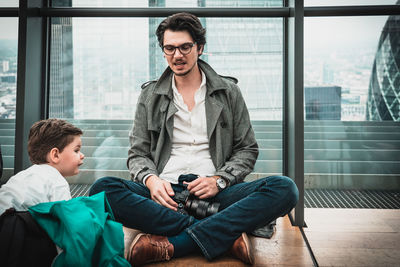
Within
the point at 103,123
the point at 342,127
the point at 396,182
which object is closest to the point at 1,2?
the point at 103,123

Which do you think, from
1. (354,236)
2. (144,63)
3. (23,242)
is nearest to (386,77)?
(354,236)

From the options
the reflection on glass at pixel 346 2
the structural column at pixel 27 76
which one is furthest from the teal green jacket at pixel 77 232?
the reflection on glass at pixel 346 2

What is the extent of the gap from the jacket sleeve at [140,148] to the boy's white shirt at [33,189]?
52cm

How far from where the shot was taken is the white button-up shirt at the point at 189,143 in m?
2.02

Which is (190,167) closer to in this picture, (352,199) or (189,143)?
(189,143)

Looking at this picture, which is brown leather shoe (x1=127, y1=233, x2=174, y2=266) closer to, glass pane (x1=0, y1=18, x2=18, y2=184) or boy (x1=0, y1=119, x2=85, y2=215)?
boy (x1=0, y1=119, x2=85, y2=215)

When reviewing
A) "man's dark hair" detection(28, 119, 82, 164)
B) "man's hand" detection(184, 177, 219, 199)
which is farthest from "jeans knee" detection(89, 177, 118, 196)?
"man's hand" detection(184, 177, 219, 199)

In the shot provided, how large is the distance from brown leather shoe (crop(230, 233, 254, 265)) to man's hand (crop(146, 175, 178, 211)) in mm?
338

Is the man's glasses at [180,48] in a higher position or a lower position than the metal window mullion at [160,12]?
lower

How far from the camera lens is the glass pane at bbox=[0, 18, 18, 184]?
2.48 m

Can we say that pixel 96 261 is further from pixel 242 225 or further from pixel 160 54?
pixel 160 54

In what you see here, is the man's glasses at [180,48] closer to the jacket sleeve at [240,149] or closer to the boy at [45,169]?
the jacket sleeve at [240,149]

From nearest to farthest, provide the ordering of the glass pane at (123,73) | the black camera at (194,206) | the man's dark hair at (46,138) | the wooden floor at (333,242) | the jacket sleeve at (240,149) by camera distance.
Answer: the man's dark hair at (46,138) → the wooden floor at (333,242) → the black camera at (194,206) → the jacket sleeve at (240,149) → the glass pane at (123,73)

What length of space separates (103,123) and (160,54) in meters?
0.65
